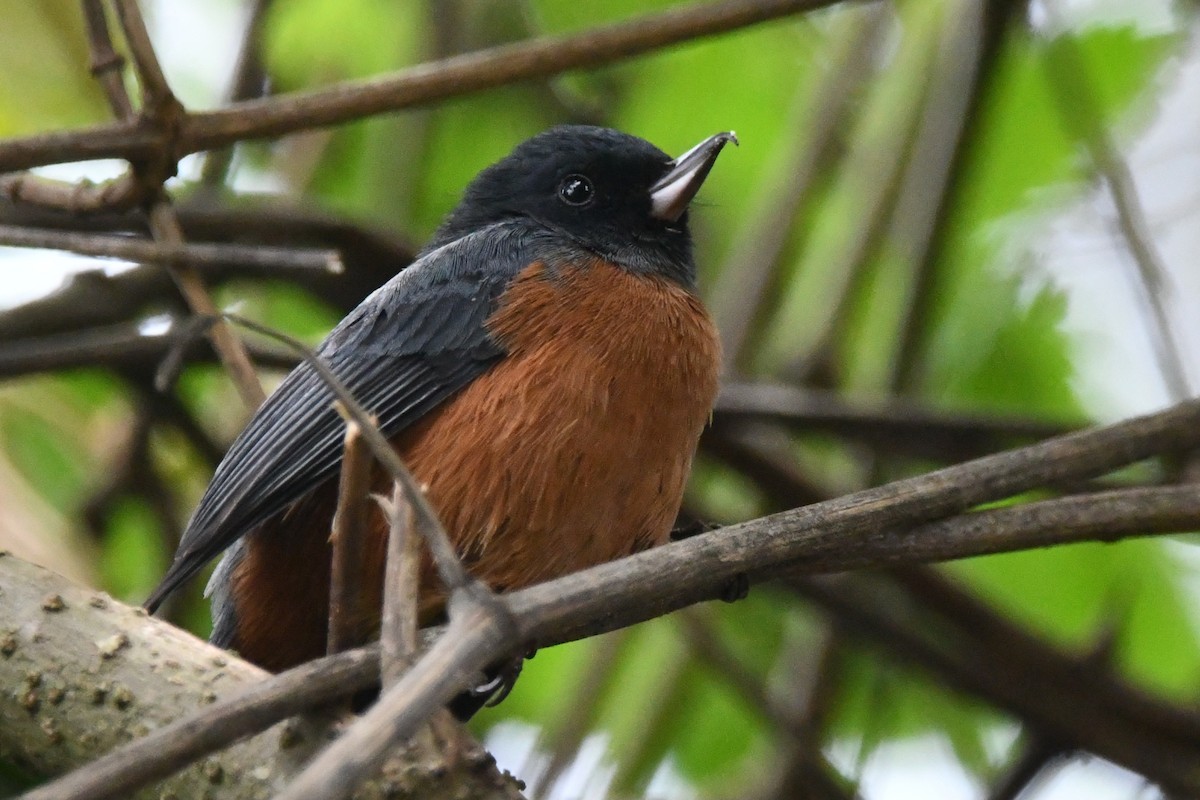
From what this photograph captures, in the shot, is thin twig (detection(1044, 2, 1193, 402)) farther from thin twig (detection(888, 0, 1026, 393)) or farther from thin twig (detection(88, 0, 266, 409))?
thin twig (detection(88, 0, 266, 409))

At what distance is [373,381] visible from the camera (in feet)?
10.9

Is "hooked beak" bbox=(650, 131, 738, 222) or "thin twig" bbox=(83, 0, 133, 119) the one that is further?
"hooked beak" bbox=(650, 131, 738, 222)

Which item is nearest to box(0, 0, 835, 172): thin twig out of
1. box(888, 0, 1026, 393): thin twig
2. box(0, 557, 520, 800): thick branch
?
box(0, 557, 520, 800): thick branch

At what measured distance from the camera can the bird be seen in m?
3.04

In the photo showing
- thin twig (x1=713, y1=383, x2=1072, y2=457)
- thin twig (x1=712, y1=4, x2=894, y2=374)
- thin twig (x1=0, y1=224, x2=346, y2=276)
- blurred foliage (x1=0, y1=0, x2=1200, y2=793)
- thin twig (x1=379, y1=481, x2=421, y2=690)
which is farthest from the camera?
thin twig (x1=712, y1=4, x2=894, y2=374)

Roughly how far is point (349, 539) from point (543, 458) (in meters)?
1.09

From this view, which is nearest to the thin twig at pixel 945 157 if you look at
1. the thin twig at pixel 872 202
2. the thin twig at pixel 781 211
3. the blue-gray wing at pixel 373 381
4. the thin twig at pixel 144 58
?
the thin twig at pixel 872 202

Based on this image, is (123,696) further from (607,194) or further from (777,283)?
(777,283)

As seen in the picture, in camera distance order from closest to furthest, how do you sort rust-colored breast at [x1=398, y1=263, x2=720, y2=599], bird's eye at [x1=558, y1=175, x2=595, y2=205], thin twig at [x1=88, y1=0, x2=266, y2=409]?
rust-colored breast at [x1=398, y1=263, x2=720, y2=599] < thin twig at [x1=88, y1=0, x2=266, y2=409] < bird's eye at [x1=558, y1=175, x2=595, y2=205]

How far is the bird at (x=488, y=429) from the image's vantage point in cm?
304

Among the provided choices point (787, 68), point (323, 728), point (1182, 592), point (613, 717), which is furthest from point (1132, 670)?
point (323, 728)

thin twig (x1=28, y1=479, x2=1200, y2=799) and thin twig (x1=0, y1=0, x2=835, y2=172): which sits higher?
thin twig (x1=0, y1=0, x2=835, y2=172)

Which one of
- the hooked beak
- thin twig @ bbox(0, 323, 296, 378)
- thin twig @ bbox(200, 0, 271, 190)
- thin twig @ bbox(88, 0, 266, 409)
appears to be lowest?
thin twig @ bbox(0, 323, 296, 378)

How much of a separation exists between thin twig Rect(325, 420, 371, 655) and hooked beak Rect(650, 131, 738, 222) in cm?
184
